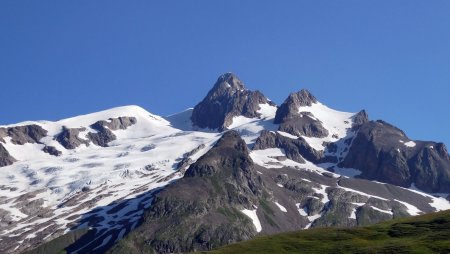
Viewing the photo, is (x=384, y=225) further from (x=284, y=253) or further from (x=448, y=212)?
(x=284, y=253)

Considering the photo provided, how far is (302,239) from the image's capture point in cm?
17375

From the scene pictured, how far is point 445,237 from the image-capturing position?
151 metres

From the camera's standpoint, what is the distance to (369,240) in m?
165

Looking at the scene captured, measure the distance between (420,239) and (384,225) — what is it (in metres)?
27.3

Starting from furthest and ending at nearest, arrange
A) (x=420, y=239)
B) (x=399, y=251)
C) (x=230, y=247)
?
(x=230, y=247) < (x=420, y=239) < (x=399, y=251)

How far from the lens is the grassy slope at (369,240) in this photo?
486 ft

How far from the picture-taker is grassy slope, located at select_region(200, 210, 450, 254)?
486 feet

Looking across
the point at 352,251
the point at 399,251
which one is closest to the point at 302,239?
the point at 352,251

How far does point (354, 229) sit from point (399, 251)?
33.8 metres

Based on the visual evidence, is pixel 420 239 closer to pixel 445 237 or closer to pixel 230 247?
pixel 445 237

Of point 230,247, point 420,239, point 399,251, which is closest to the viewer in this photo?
point 399,251

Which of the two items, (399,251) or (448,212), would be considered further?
(448,212)

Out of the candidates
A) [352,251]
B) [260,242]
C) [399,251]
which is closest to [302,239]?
[260,242]

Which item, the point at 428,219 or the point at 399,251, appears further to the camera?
the point at 428,219
